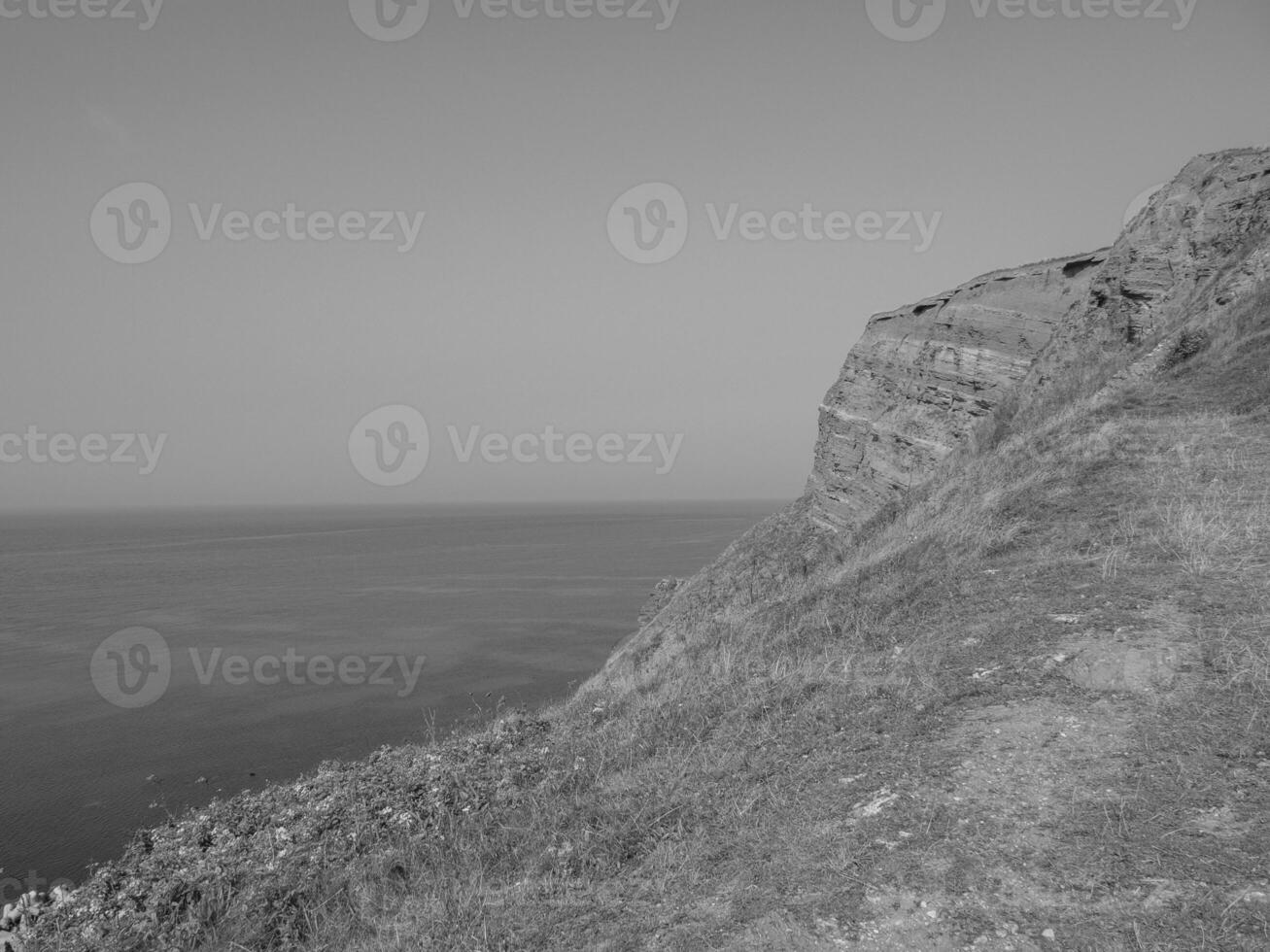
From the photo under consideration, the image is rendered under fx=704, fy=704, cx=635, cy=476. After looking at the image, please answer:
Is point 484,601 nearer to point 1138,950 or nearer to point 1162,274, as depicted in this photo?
point 1162,274

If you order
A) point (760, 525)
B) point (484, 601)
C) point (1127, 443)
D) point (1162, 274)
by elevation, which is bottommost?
point (484, 601)

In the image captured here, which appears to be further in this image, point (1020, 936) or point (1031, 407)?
point (1031, 407)

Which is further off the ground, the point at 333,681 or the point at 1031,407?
the point at 1031,407

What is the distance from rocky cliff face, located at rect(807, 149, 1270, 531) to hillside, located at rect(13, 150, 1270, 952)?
5328mm

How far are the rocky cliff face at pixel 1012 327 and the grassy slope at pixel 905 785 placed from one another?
8823 mm

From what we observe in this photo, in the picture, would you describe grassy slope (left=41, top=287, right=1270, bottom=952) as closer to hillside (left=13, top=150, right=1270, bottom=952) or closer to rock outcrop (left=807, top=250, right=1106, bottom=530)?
hillside (left=13, top=150, right=1270, bottom=952)

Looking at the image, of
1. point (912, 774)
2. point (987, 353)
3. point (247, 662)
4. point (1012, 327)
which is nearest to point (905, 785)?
point (912, 774)

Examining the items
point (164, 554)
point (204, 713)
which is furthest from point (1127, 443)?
point (164, 554)

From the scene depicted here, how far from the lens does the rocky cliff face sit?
1827 cm

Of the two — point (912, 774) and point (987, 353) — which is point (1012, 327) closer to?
point (987, 353)

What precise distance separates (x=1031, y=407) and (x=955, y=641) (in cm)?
1296

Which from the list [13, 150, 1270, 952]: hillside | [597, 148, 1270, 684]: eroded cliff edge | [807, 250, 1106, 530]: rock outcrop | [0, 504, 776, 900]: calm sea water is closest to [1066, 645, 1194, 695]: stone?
[13, 150, 1270, 952]: hillside

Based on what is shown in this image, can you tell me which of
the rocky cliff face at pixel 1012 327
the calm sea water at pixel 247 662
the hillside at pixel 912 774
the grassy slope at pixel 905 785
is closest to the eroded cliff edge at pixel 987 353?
the rocky cliff face at pixel 1012 327

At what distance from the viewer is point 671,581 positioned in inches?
1949
